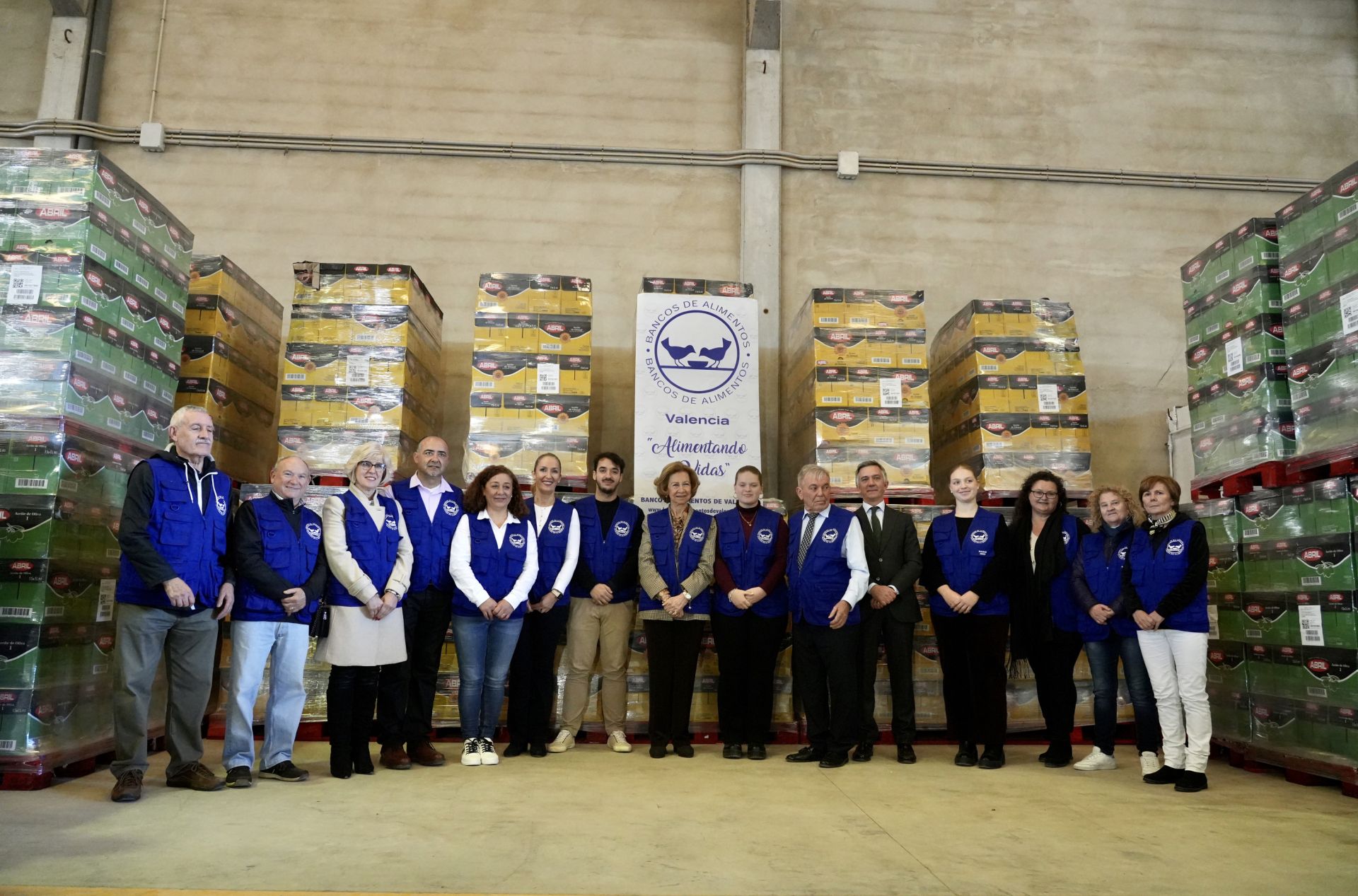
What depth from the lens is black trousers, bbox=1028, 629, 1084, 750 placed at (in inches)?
246

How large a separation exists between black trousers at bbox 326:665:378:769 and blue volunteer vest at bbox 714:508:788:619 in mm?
2215

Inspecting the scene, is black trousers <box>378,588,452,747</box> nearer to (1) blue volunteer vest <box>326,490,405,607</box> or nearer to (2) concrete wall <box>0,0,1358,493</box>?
(1) blue volunteer vest <box>326,490,405,607</box>

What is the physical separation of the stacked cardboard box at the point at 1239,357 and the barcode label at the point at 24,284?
7.32 meters

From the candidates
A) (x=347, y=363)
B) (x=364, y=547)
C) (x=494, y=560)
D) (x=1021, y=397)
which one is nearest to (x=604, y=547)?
(x=494, y=560)

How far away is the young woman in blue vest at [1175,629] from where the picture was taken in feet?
17.8

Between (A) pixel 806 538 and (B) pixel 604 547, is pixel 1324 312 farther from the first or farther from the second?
(B) pixel 604 547

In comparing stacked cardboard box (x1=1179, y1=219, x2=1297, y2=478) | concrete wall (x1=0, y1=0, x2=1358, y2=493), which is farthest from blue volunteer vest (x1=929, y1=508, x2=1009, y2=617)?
concrete wall (x1=0, y1=0, x2=1358, y2=493)

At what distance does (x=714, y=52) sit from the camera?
412 inches

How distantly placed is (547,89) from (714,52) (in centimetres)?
184

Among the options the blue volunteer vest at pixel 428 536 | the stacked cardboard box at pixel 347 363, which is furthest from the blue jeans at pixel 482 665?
the stacked cardboard box at pixel 347 363

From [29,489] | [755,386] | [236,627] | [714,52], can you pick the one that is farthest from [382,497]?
[714,52]

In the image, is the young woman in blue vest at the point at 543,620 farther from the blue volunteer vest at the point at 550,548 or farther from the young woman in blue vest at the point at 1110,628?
the young woman in blue vest at the point at 1110,628

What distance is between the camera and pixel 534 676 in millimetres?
6188

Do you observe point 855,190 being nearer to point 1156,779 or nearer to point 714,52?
point 714,52
